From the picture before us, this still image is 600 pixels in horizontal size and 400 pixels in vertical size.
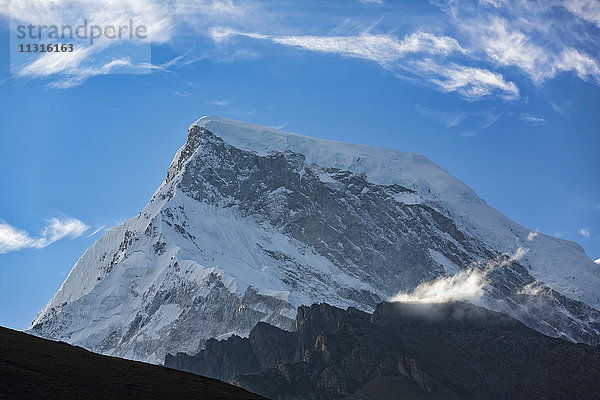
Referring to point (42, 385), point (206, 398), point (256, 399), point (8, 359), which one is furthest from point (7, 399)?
point (256, 399)

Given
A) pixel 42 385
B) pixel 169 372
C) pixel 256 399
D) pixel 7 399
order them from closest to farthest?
pixel 7 399 → pixel 42 385 → pixel 256 399 → pixel 169 372

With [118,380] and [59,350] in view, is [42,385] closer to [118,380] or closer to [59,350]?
[118,380]

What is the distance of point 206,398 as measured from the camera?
8650cm

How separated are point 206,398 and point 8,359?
1838 centimetres

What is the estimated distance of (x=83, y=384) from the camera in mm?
83188

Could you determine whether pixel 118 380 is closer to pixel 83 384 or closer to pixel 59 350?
pixel 83 384

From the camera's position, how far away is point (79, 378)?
8475cm

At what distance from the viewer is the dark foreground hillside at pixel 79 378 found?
79000mm

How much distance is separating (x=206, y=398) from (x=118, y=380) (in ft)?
27.8

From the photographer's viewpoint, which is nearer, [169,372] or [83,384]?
[83,384]

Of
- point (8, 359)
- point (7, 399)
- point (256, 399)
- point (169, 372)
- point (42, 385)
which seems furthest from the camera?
point (169, 372)

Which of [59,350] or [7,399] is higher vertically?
[7,399]

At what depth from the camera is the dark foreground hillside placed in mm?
79000

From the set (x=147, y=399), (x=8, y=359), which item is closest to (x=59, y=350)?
(x=8, y=359)
